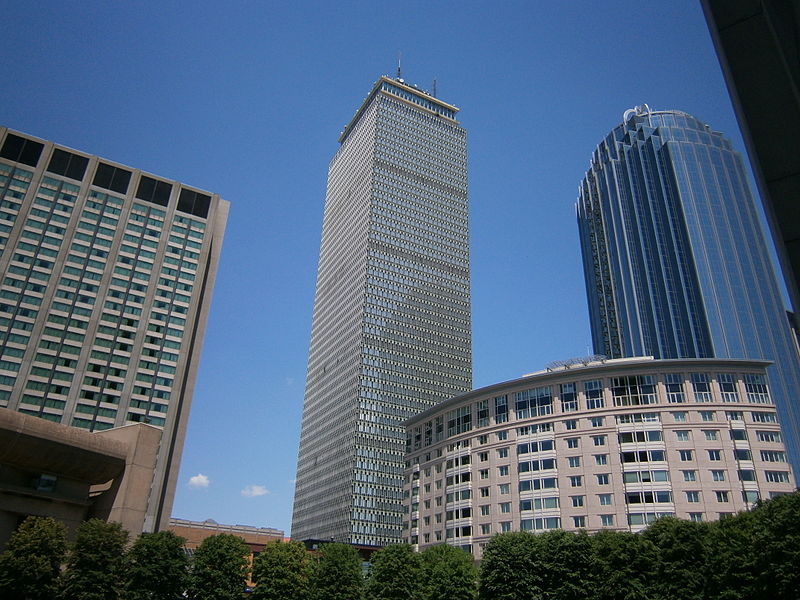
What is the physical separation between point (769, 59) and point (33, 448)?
2770 inches

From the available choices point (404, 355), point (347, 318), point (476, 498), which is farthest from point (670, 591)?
point (347, 318)

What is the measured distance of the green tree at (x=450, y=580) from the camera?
66262 millimetres

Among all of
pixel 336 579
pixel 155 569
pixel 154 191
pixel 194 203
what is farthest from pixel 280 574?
pixel 154 191

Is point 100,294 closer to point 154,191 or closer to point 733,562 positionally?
point 154,191

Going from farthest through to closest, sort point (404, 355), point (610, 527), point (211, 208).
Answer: point (404, 355) → point (211, 208) → point (610, 527)

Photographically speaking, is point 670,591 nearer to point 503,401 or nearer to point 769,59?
point 503,401

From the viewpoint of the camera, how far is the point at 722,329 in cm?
19538

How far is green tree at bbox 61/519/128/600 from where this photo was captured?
184 ft

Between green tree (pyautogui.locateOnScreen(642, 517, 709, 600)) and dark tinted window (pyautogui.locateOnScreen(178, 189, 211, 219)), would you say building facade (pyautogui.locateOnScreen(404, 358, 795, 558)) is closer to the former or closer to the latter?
green tree (pyautogui.locateOnScreen(642, 517, 709, 600))

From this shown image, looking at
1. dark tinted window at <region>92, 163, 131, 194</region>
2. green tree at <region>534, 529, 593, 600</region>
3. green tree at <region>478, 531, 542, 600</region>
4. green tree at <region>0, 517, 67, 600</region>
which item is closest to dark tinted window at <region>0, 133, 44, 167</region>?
dark tinted window at <region>92, 163, 131, 194</region>

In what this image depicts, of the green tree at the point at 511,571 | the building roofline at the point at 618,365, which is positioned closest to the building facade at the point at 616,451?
the building roofline at the point at 618,365

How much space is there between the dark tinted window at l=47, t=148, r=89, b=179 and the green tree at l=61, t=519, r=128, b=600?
298 ft

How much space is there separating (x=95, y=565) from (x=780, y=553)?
2293 inches

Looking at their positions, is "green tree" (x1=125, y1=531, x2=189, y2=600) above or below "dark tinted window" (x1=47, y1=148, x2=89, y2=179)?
below
